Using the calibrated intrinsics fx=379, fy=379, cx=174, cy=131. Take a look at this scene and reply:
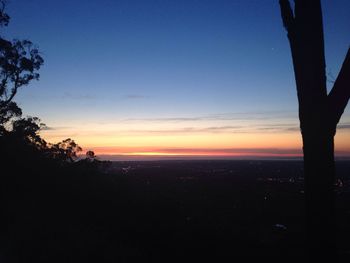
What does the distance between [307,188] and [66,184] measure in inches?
1037

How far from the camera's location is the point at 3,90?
30766 mm

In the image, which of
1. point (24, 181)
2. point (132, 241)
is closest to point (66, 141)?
point (24, 181)

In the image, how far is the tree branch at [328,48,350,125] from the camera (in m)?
3.35

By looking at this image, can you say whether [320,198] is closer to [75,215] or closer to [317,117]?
[317,117]

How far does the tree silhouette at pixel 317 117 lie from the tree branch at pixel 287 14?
91 mm

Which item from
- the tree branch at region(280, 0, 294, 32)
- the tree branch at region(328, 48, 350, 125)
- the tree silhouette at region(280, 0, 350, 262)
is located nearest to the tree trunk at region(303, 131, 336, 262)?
the tree silhouette at region(280, 0, 350, 262)

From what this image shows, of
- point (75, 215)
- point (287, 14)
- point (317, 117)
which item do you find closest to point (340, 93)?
point (317, 117)

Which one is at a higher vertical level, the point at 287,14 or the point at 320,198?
the point at 287,14

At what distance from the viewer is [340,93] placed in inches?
133

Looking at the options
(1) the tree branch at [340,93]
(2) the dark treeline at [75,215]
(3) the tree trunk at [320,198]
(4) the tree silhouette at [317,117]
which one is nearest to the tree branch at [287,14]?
(4) the tree silhouette at [317,117]

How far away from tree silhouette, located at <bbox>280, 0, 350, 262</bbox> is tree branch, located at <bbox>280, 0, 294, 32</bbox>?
0.30 ft

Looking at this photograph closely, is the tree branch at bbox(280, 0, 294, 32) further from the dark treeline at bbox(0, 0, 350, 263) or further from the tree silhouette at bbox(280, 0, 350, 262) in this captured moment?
the dark treeline at bbox(0, 0, 350, 263)

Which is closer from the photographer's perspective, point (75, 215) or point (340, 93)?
point (340, 93)

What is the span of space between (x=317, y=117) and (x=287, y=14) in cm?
Answer: 103
